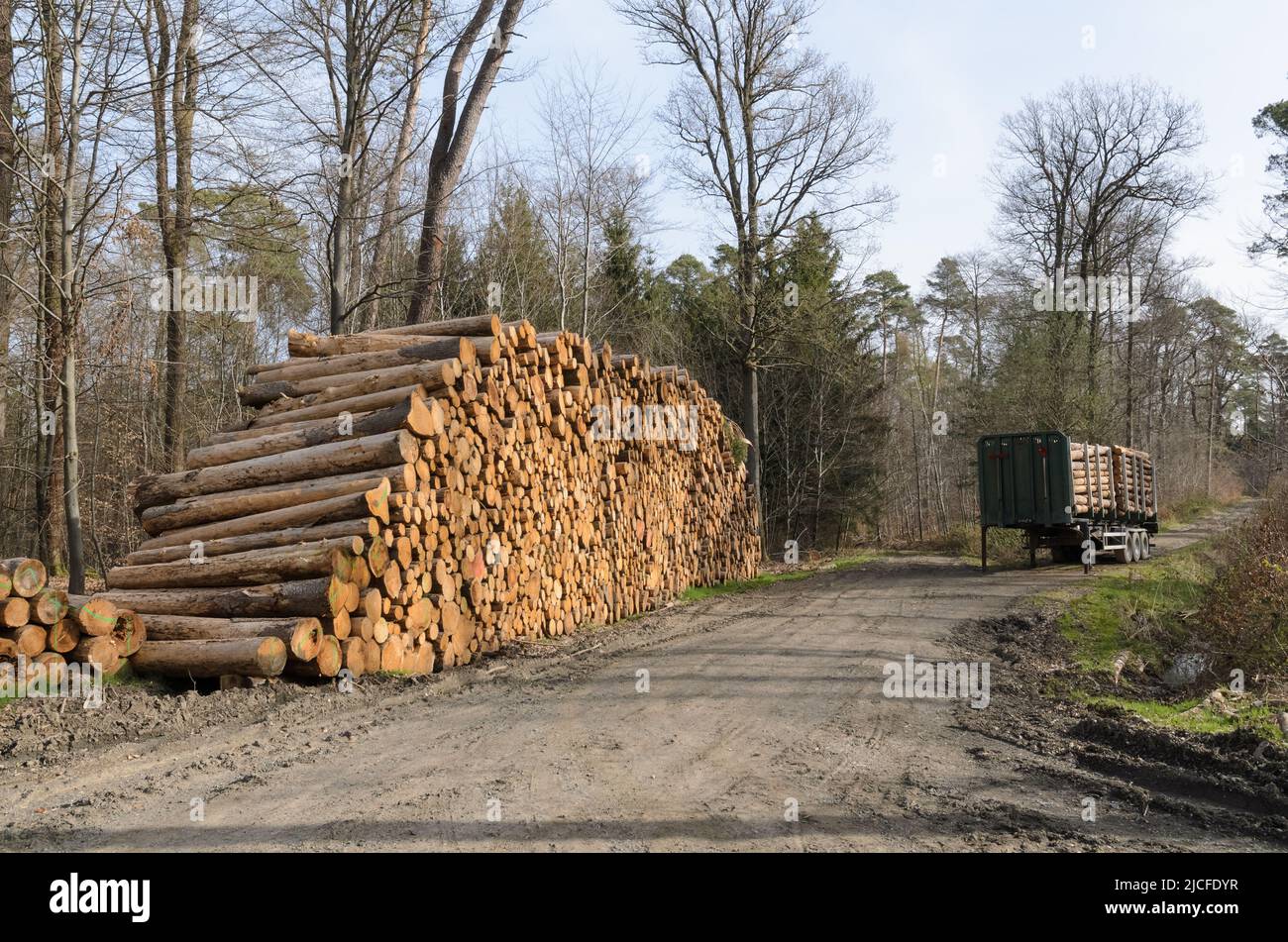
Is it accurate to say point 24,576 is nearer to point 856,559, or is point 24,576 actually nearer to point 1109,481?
point 856,559

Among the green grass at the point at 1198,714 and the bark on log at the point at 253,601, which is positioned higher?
the bark on log at the point at 253,601

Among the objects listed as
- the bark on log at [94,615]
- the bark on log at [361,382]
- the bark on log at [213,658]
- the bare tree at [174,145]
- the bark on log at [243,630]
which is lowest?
the bark on log at [213,658]

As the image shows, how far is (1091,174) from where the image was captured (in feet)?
118

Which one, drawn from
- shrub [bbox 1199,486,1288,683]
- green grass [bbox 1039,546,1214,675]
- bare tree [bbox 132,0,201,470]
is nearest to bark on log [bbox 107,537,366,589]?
bare tree [bbox 132,0,201,470]

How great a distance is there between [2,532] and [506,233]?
1386 centimetres

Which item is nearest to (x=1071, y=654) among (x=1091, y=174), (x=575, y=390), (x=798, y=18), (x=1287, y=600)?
(x=1287, y=600)

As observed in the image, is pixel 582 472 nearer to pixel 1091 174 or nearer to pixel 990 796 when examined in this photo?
pixel 990 796

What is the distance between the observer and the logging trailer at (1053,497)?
61.0 feet

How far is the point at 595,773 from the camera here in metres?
5.40

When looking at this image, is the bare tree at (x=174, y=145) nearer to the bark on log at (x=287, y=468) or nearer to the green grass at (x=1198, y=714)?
the bark on log at (x=287, y=468)

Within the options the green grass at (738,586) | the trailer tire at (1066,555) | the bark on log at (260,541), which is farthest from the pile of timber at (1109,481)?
the bark on log at (260,541)

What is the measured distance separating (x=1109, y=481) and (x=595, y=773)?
63.7 ft

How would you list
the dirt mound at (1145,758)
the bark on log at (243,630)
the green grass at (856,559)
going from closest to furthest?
1. the dirt mound at (1145,758)
2. the bark on log at (243,630)
3. the green grass at (856,559)

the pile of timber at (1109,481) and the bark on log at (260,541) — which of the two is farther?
the pile of timber at (1109,481)
